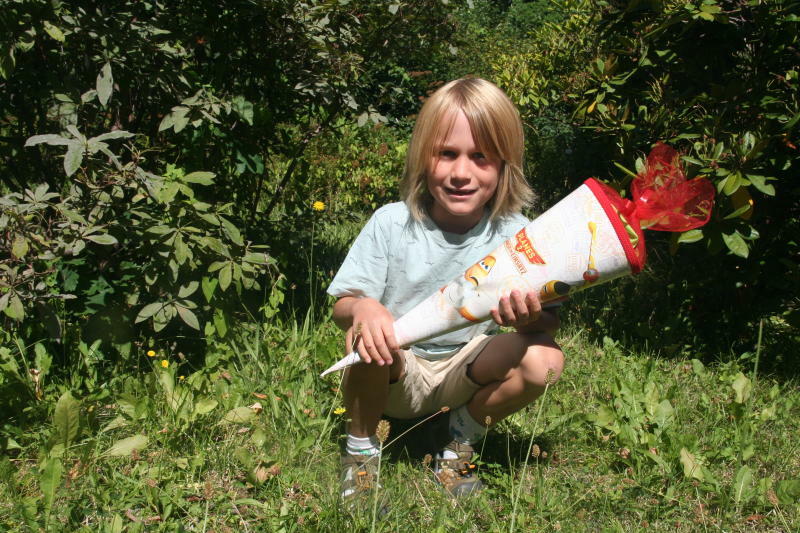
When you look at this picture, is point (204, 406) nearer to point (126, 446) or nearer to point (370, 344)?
point (126, 446)

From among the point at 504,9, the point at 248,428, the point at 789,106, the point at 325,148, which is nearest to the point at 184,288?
the point at 248,428

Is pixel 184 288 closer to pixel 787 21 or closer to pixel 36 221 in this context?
pixel 36 221

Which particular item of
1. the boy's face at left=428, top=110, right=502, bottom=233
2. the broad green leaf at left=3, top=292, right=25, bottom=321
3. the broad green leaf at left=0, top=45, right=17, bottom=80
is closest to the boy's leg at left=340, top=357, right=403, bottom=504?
the boy's face at left=428, top=110, right=502, bottom=233

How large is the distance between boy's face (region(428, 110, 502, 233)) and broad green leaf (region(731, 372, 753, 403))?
139 centimetres

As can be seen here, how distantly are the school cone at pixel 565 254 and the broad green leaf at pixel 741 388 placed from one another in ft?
3.69

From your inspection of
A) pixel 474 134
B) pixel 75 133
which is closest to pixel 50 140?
pixel 75 133

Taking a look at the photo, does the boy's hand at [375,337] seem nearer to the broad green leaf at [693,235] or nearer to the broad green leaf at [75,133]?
the broad green leaf at [75,133]

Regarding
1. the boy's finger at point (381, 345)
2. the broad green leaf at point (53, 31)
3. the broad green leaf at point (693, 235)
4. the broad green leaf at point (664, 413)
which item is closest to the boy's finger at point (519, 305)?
the boy's finger at point (381, 345)

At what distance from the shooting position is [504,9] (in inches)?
658

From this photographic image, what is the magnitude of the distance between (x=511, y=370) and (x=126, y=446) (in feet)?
3.91

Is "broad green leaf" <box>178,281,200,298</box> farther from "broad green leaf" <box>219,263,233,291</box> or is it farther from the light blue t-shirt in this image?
the light blue t-shirt

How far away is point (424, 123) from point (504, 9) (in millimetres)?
15693

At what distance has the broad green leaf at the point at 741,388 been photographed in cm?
280

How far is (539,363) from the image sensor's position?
2096 mm
